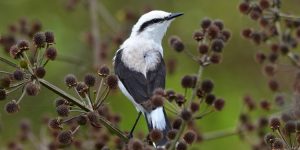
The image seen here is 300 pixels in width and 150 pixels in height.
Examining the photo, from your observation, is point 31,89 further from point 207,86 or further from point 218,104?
point 218,104

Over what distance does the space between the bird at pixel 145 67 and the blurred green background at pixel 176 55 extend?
1246mm

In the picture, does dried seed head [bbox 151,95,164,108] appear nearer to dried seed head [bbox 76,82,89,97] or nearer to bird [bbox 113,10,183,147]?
bird [bbox 113,10,183,147]

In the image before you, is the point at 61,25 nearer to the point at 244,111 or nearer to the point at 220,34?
the point at 244,111

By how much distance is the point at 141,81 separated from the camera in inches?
210

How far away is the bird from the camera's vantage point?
493cm

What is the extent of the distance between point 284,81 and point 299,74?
280cm

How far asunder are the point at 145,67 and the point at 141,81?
1.03 ft

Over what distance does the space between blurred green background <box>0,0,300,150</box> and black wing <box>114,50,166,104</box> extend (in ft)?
7.17

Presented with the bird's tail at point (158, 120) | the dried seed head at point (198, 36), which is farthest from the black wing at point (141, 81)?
the dried seed head at point (198, 36)

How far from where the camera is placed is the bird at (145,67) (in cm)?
493

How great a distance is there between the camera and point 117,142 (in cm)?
510

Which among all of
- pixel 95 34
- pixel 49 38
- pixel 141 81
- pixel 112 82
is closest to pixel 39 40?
pixel 49 38

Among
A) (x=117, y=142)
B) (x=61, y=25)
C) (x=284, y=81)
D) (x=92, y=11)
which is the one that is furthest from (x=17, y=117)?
(x=117, y=142)

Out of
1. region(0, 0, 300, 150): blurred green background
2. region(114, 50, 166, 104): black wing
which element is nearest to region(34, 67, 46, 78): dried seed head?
region(114, 50, 166, 104): black wing
